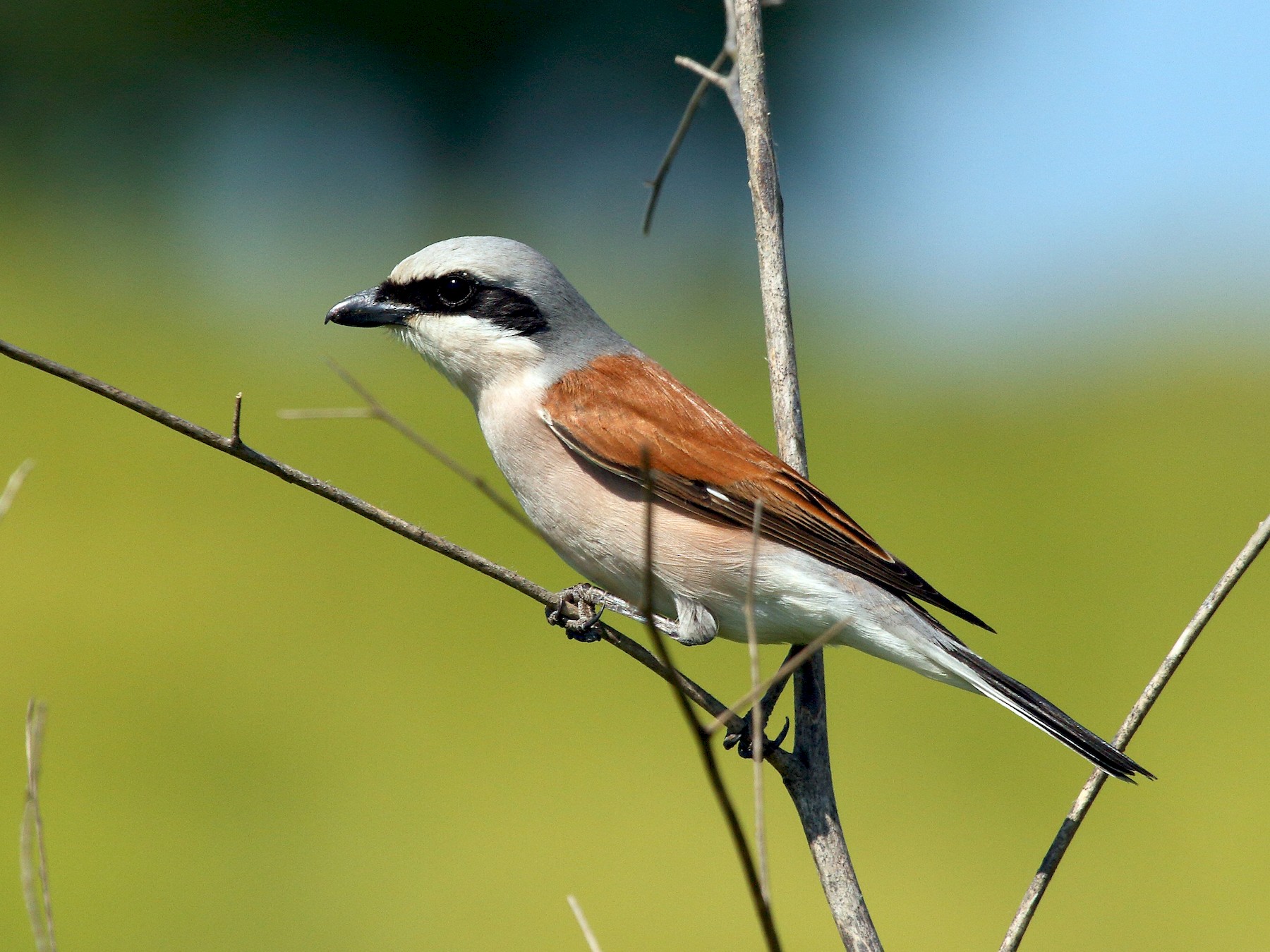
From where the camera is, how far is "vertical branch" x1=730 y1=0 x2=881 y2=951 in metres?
1.74

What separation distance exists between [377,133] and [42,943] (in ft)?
66.1

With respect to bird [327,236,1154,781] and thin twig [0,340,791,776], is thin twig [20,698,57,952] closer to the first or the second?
thin twig [0,340,791,776]

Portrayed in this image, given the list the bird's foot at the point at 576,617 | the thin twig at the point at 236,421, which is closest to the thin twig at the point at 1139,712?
the bird's foot at the point at 576,617

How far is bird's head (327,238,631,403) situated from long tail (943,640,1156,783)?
1.13 m

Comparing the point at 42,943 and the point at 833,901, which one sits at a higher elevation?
the point at 833,901

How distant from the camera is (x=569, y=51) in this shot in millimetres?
21344

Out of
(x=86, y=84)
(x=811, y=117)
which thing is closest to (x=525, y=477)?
(x=86, y=84)

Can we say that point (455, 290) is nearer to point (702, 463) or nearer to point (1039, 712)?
point (702, 463)

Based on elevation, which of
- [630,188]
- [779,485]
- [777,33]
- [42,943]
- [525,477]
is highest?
[777,33]

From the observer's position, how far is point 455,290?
259 centimetres

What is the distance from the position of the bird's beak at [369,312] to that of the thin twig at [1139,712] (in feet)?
5.87

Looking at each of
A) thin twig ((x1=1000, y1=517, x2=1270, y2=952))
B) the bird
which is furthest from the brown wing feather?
thin twig ((x1=1000, y1=517, x2=1270, y2=952))

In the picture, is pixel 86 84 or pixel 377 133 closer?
pixel 86 84

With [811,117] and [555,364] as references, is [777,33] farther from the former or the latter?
[555,364]
